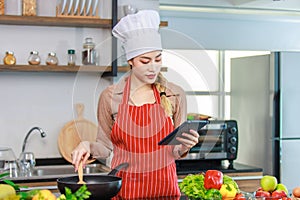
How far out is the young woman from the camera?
9.30 feet

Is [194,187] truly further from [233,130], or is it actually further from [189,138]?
[233,130]

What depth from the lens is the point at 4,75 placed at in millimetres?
4391

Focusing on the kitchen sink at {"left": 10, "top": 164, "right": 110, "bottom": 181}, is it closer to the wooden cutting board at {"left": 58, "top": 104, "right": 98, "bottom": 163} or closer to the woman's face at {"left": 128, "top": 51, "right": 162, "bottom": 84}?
the wooden cutting board at {"left": 58, "top": 104, "right": 98, "bottom": 163}

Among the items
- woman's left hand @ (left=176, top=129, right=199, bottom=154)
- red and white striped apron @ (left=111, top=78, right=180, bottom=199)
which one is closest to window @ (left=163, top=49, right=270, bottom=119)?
red and white striped apron @ (left=111, top=78, right=180, bottom=199)

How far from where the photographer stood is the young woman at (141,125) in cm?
283

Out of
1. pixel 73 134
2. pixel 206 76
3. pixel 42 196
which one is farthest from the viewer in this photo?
pixel 206 76

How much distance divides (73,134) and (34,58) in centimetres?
68

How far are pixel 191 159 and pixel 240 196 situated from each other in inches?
83.3

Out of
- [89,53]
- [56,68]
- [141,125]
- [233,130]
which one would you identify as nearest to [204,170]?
[233,130]

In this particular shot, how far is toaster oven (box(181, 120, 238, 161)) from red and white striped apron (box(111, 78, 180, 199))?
165 centimetres

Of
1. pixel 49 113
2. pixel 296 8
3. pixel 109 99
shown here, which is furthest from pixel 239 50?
pixel 109 99

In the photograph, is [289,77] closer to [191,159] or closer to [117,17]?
[191,159]

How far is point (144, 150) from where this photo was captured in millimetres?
2912

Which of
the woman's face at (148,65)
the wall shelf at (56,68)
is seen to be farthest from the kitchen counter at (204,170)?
the woman's face at (148,65)
